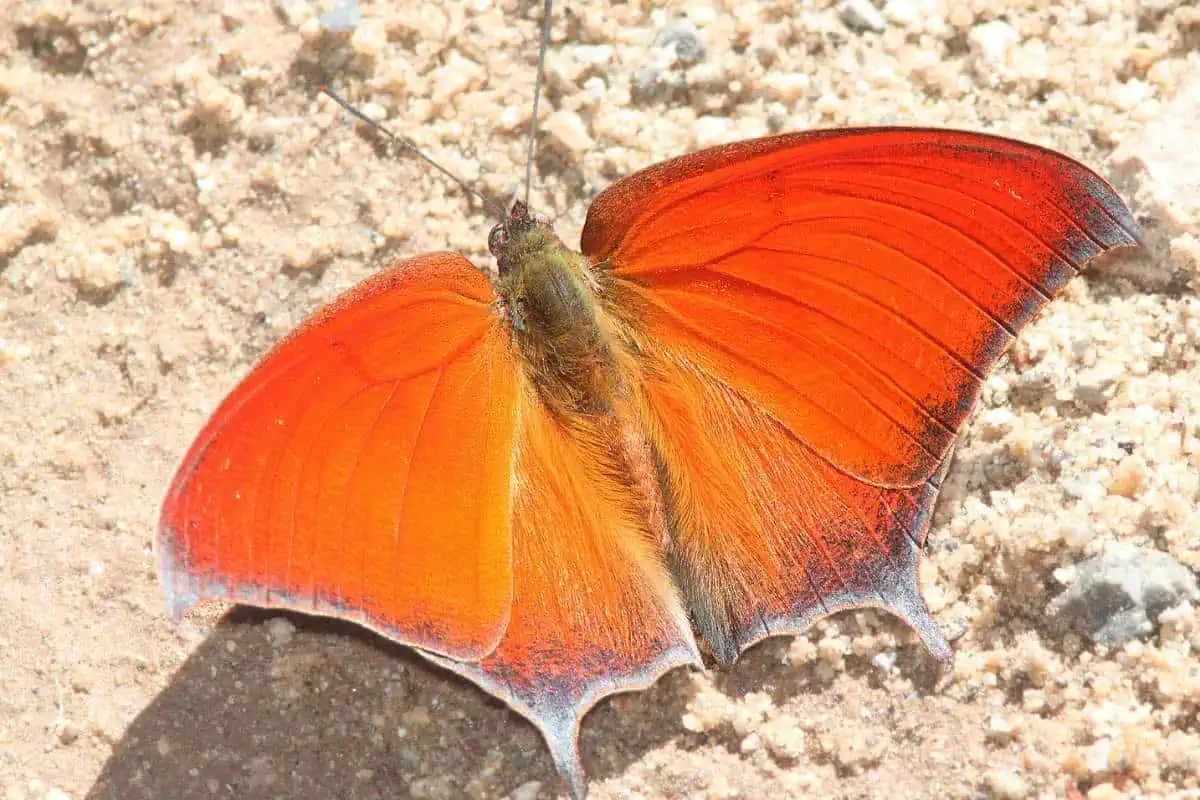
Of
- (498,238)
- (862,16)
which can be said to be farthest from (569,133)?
(862,16)

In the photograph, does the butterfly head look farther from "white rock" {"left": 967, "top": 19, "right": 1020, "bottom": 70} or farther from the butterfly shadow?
"white rock" {"left": 967, "top": 19, "right": 1020, "bottom": 70}

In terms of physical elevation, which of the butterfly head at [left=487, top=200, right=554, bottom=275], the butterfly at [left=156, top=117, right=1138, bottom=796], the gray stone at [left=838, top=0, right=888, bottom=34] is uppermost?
the gray stone at [left=838, top=0, right=888, bottom=34]

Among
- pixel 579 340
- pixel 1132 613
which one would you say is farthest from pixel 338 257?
pixel 1132 613

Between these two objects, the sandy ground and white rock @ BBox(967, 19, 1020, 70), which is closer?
the sandy ground

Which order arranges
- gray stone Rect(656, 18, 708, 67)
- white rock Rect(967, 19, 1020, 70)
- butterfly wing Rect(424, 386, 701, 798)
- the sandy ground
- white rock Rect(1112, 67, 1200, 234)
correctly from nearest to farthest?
butterfly wing Rect(424, 386, 701, 798) < the sandy ground < white rock Rect(1112, 67, 1200, 234) < white rock Rect(967, 19, 1020, 70) < gray stone Rect(656, 18, 708, 67)

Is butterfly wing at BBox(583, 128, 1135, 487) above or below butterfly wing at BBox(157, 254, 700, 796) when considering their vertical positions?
above

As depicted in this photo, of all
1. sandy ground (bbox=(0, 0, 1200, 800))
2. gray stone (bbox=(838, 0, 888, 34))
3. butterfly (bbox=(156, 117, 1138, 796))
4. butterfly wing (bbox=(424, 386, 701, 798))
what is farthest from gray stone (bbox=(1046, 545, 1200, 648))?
gray stone (bbox=(838, 0, 888, 34))

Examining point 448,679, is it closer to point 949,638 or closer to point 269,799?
point 269,799

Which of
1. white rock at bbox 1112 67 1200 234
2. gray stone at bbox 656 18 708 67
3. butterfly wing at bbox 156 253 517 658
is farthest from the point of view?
gray stone at bbox 656 18 708 67
